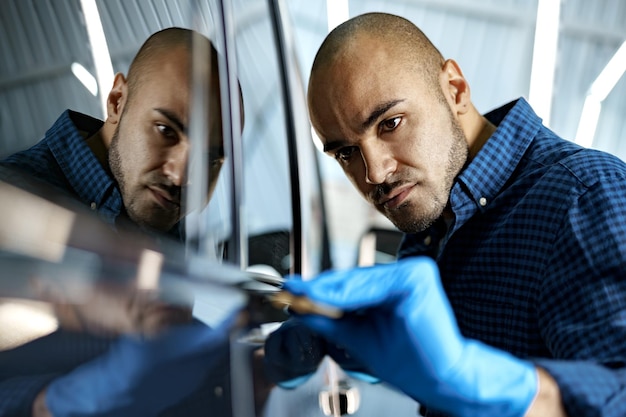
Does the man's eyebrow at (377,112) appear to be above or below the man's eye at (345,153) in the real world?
above

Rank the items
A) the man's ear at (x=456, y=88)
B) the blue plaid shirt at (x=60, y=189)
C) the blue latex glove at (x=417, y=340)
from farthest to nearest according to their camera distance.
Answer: the man's ear at (x=456, y=88)
the blue latex glove at (x=417, y=340)
the blue plaid shirt at (x=60, y=189)

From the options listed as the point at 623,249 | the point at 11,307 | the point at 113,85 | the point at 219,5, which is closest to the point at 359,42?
the point at 219,5

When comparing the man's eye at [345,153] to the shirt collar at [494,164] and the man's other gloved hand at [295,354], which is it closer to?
the shirt collar at [494,164]

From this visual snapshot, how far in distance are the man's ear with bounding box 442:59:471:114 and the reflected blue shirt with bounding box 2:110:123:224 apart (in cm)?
83

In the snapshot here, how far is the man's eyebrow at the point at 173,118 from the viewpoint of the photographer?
417mm

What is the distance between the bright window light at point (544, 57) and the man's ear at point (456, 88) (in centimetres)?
65

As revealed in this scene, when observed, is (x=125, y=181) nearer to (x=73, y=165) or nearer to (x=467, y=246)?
(x=73, y=165)

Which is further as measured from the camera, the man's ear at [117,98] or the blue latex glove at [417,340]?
the blue latex glove at [417,340]

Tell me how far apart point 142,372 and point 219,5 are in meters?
0.41

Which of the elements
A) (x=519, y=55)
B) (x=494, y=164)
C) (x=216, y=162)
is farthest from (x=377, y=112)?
(x=519, y=55)

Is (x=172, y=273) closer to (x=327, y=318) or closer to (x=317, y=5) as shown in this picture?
(x=327, y=318)

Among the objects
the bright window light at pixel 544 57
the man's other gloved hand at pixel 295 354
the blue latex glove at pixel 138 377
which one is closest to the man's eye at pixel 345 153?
the man's other gloved hand at pixel 295 354

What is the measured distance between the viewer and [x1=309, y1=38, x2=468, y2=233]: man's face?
933 mm

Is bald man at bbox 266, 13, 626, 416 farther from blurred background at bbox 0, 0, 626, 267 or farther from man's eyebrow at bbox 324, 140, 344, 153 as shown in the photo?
blurred background at bbox 0, 0, 626, 267
